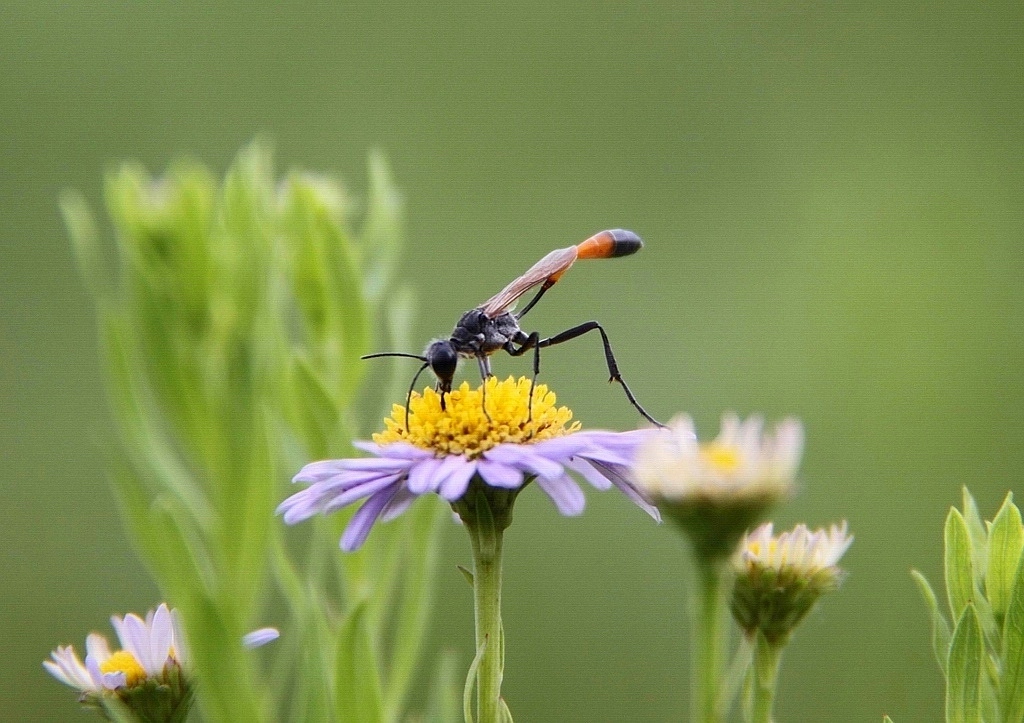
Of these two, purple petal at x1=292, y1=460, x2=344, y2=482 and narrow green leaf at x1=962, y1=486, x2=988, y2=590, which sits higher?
purple petal at x1=292, y1=460, x2=344, y2=482

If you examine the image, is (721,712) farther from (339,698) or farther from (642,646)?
(642,646)

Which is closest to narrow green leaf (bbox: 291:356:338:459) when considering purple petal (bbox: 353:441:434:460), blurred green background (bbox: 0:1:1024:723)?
purple petal (bbox: 353:441:434:460)

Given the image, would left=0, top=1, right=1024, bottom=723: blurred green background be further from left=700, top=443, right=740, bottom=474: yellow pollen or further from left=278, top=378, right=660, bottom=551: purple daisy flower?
left=700, top=443, right=740, bottom=474: yellow pollen

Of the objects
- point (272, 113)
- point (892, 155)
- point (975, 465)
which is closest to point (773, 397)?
point (975, 465)

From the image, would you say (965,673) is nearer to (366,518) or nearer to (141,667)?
(366,518)

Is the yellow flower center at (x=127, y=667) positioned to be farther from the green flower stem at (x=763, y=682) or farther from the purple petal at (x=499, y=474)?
the green flower stem at (x=763, y=682)

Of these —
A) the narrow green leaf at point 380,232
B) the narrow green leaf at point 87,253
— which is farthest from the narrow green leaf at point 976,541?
the narrow green leaf at point 87,253
